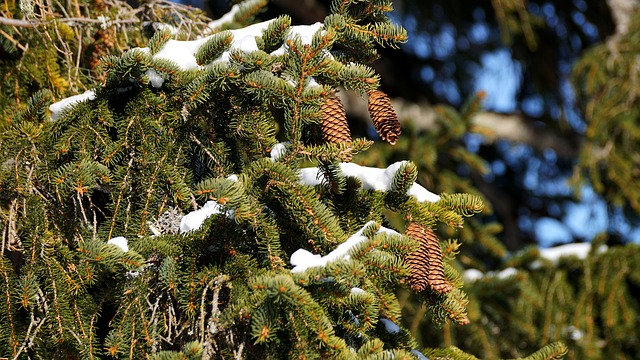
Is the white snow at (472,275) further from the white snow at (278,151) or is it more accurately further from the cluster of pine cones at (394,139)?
the white snow at (278,151)

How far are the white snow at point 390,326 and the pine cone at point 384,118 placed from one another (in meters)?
0.42

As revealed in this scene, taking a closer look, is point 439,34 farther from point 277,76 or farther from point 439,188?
point 277,76

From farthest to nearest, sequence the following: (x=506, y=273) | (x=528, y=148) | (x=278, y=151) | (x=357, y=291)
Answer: (x=528, y=148) → (x=506, y=273) → (x=278, y=151) → (x=357, y=291)

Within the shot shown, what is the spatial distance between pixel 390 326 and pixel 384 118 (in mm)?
487

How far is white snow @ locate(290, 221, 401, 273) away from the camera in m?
1.56

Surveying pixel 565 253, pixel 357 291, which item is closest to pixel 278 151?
pixel 357 291

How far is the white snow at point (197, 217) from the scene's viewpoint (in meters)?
1.69

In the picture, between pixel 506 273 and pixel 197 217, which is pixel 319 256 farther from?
pixel 506 273

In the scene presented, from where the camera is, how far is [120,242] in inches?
65.6

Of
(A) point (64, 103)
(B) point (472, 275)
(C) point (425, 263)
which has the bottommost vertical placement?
(B) point (472, 275)

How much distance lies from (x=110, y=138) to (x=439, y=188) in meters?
2.88

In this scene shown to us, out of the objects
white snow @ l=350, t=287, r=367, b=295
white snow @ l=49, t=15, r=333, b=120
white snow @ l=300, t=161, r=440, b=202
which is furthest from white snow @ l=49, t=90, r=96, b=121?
white snow @ l=350, t=287, r=367, b=295

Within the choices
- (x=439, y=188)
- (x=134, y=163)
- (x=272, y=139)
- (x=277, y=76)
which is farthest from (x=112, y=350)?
(x=439, y=188)

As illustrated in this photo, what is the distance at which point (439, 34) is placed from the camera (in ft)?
19.6
